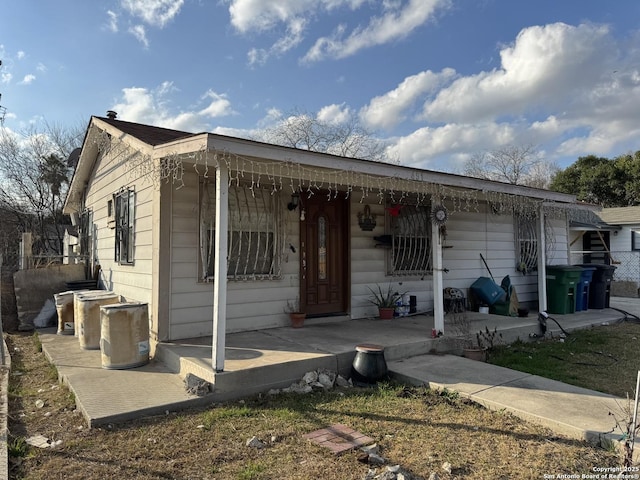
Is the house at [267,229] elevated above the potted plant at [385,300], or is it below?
above

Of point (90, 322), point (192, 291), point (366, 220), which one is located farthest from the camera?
point (366, 220)

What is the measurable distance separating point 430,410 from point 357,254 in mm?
3625

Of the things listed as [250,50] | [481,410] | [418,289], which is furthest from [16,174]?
[481,410]

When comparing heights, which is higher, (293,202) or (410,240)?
(293,202)

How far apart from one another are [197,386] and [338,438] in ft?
4.70

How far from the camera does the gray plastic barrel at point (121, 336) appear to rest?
15.0 feet

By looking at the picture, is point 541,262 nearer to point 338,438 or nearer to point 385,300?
point 385,300

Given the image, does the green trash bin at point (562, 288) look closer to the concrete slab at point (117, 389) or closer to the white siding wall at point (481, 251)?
the white siding wall at point (481, 251)

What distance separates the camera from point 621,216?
17.3 m

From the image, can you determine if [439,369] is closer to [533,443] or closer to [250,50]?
[533,443]

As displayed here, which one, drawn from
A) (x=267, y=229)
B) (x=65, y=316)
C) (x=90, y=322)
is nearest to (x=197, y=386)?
(x=90, y=322)

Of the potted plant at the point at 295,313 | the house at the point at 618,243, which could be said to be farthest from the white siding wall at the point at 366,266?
the house at the point at 618,243

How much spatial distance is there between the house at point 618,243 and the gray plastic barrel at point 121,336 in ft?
49.8

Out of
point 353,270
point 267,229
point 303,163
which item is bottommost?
point 353,270
